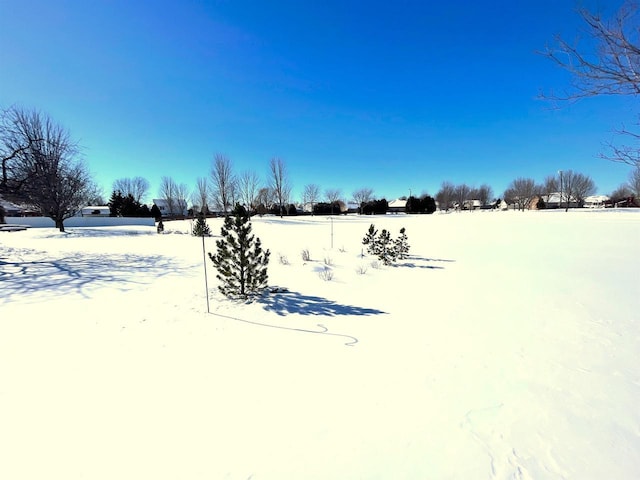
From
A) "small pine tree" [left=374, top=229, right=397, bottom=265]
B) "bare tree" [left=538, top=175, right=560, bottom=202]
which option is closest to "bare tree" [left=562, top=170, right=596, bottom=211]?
"bare tree" [left=538, top=175, right=560, bottom=202]

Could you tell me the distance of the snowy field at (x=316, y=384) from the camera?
1959 millimetres

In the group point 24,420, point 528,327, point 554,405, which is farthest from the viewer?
point 528,327

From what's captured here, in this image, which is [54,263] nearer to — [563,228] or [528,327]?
[528,327]

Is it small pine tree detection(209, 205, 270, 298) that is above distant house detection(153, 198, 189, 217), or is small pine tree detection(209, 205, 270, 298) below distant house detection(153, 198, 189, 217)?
below

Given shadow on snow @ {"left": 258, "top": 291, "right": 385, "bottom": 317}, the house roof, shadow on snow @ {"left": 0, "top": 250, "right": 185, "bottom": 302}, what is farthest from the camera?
the house roof

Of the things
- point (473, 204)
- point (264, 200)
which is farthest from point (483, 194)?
point (264, 200)

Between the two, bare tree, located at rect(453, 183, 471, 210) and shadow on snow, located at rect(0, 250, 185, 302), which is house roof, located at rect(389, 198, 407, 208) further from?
shadow on snow, located at rect(0, 250, 185, 302)

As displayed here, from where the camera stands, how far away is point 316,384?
9.29ft

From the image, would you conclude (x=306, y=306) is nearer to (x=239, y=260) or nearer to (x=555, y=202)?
(x=239, y=260)

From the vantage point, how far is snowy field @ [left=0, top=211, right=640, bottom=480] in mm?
1959

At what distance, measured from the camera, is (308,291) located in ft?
20.7

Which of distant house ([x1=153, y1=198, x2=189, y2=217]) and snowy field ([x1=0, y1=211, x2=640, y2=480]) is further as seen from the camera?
distant house ([x1=153, y1=198, x2=189, y2=217])

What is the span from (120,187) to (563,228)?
8028 centimetres

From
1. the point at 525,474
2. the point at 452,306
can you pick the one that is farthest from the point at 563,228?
the point at 525,474
